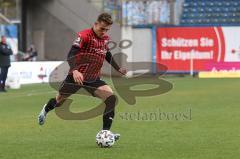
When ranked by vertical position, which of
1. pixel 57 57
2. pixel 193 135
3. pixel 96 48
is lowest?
pixel 57 57

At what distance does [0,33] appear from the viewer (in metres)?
34.2

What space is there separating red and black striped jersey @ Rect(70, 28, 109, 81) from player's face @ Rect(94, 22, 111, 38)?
82mm

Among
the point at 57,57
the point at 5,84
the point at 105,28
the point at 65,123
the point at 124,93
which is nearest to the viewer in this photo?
the point at 105,28

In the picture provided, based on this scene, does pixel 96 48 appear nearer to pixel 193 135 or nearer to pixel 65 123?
pixel 193 135

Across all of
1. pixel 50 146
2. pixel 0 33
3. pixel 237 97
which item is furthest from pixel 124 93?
pixel 0 33

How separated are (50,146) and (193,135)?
8.32 feet

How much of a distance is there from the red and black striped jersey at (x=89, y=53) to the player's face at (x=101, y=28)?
3.2 inches

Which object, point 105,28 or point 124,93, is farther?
point 124,93

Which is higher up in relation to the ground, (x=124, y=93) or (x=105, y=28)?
(x=105, y=28)

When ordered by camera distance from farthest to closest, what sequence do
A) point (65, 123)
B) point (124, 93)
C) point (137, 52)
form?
point (137, 52) < point (124, 93) < point (65, 123)

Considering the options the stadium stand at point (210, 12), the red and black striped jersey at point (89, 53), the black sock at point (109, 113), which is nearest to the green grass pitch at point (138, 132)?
the black sock at point (109, 113)

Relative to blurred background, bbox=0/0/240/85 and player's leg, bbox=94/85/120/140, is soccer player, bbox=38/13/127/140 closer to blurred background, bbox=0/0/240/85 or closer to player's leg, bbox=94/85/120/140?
player's leg, bbox=94/85/120/140

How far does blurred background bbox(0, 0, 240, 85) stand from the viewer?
122 feet

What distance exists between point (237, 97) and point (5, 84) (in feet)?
33.6
